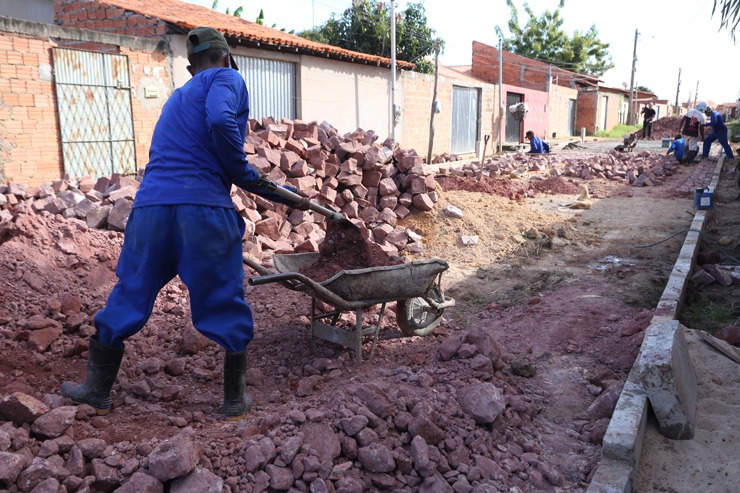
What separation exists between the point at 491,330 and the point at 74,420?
334 cm

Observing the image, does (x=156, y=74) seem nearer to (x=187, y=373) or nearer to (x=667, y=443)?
(x=187, y=373)

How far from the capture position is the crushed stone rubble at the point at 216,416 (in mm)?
2412

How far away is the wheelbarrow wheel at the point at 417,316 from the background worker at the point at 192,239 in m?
1.69

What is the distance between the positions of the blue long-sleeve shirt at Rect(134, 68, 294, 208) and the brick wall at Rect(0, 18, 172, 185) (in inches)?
239

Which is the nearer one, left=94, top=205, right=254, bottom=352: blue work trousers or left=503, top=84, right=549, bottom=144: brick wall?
left=94, top=205, right=254, bottom=352: blue work trousers

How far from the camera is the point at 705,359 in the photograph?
4.09 meters

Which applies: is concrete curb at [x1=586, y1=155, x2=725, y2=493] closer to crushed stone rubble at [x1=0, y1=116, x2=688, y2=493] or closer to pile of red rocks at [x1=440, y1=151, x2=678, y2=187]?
crushed stone rubble at [x1=0, y1=116, x2=688, y2=493]

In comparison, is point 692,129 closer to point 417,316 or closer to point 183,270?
point 417,316

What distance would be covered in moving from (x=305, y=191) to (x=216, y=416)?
4748 millimetres

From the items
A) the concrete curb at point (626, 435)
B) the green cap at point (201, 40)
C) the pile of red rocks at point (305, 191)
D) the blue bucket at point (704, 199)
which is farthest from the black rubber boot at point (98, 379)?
the blue bucket at point (704, 199)

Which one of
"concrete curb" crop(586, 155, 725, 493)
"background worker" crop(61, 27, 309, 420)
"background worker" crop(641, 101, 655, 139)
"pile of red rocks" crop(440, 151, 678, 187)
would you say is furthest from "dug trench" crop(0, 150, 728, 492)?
"background worker" crop(641, 101, 655, 139)

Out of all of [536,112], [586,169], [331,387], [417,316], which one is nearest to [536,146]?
[586,169]

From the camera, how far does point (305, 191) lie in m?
7.75

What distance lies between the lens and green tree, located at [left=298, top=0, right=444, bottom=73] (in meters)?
23.0
